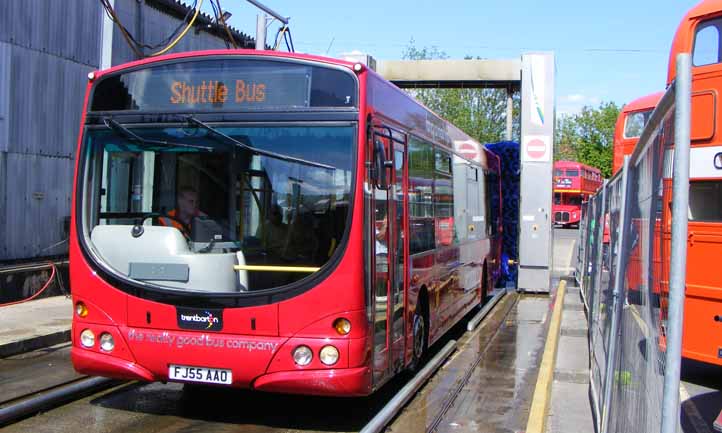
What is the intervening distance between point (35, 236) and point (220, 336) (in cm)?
886

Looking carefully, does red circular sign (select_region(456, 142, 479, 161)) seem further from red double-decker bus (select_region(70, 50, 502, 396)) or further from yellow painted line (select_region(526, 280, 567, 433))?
red double-decker bus (select_region(70, 50, 502, 396))

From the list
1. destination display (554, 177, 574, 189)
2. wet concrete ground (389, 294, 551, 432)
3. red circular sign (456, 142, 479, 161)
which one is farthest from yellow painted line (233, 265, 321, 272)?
destination display (554, 177, 574, 189)

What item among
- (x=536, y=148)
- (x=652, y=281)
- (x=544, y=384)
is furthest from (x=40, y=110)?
(x=652, y=281)

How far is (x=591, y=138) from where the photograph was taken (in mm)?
73375

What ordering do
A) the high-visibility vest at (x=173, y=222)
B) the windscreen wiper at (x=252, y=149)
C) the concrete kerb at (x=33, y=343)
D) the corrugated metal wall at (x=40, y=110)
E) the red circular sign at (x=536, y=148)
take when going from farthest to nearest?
the red circular sign at (x=536, y=148) < the corrugated metal wall at (x=40, y=110) < the concrete kerb at (x=33, y=343) < the high-visibility vest at (x=173, y=222) < the windscreen wiper at (x=252, y=149)

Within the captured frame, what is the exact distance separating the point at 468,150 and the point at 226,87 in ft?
22.7

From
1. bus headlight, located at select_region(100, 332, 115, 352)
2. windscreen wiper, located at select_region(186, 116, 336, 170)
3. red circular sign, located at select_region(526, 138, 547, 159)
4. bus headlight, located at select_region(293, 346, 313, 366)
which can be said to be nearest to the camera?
bus headlight, located at select_region(293, 346, 313, 366)

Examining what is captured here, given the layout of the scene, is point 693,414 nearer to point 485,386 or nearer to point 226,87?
point 485,386

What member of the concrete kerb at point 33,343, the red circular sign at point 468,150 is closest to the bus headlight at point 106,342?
the concrete kerb at point 33,343

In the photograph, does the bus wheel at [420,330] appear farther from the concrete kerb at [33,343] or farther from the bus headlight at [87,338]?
the concrete kerb at [33,343]

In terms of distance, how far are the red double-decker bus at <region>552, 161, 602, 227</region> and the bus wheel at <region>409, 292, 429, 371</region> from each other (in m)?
42.9

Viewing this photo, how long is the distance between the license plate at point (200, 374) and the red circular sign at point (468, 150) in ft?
20.8

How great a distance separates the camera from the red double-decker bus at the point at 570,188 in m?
50.9

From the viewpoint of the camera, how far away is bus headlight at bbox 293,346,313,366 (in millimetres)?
5637
